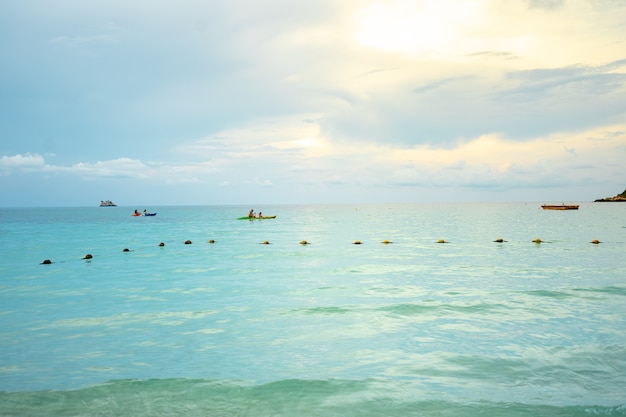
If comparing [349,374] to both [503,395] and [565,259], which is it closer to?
[503,395]

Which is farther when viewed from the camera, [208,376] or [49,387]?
[208,376]

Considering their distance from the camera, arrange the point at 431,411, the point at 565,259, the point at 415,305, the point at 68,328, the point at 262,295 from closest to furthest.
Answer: the point at 431,411, the point at 68,328, the point at 415,305, the point at 262,295, the point at 565,259

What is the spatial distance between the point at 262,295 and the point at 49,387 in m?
13.0

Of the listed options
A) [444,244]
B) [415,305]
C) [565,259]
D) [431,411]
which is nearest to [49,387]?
[431,411]

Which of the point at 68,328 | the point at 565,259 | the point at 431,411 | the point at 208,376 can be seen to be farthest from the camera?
the point at 565,259

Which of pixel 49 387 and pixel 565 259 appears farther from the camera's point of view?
pixel 565 259

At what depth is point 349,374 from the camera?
11508 millimetres

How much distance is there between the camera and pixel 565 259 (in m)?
36.1

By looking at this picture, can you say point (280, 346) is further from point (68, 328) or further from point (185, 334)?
point (68, 328)

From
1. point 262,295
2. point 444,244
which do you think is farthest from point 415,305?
point 444,244

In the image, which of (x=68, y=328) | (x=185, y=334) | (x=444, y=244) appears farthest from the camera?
(x=444, y=244)

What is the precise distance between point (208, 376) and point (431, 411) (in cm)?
553

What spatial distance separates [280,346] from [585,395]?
818 cm

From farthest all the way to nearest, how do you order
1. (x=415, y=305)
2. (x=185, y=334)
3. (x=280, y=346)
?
(x=415, y=305)
(x=185, y=334)
(x=280, y=346)
